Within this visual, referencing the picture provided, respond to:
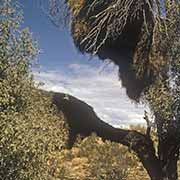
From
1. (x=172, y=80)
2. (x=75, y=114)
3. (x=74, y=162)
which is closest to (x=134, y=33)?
(x=172, y=80)

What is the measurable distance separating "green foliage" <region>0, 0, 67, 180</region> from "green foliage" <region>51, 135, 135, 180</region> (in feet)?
34.8

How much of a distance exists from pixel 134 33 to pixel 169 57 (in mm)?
1789

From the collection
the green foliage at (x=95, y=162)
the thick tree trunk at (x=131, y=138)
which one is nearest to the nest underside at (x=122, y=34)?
the thick tree trunk at (x=131, y=138)

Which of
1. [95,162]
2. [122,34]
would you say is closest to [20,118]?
[122,34]

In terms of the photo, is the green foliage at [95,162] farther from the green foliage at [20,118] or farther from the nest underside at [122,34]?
the green foliage at [20,118]

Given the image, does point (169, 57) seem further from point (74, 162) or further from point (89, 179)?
point (74, 162)

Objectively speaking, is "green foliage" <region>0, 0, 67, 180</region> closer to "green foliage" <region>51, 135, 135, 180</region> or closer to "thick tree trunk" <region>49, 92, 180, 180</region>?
"thick tree trunk" <region>49, 92, 180, 180</region>

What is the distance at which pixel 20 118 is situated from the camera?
14.5m

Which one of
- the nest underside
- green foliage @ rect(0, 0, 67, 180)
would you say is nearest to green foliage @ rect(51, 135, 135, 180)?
the nest underside

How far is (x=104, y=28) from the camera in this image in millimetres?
19781

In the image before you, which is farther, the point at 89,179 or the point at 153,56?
the point at 89,179

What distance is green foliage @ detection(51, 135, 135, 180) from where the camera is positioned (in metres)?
28.3

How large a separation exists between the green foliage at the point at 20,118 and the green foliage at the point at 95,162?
10604 mm

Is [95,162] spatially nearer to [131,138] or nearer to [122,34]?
[131,138]
